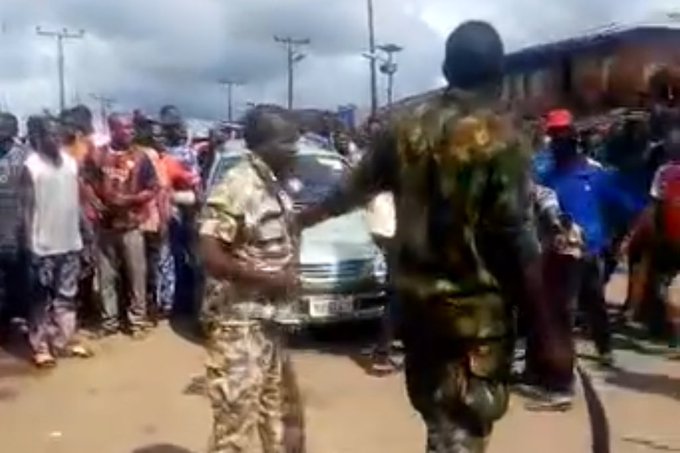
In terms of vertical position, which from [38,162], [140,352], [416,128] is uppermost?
[416,128]

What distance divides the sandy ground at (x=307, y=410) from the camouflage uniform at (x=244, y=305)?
1.83 m

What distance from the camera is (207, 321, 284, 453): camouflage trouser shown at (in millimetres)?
4727

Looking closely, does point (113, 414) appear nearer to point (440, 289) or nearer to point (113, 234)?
point (113, 234)

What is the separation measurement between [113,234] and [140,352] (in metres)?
1.00

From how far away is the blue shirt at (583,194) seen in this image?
7.68 meters

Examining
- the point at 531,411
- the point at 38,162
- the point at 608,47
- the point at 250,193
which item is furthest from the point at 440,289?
the point at 608,47

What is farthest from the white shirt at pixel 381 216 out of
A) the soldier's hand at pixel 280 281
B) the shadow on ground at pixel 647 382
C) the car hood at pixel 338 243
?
the soldier's hand at pixel 280 281

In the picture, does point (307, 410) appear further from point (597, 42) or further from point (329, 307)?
point (597, 42)

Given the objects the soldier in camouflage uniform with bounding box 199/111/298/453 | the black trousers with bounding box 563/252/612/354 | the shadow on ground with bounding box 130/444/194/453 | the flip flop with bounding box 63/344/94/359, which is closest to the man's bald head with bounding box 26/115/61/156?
the flip flop with bounding box 63/344/94/359

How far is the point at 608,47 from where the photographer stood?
27078mm

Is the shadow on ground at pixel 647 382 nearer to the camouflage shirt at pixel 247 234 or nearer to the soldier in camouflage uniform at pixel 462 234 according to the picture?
the camouflage shirt at pixel 247 234

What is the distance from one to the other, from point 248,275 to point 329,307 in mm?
4829

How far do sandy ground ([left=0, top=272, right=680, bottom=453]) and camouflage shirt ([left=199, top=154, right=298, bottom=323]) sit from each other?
2.12m

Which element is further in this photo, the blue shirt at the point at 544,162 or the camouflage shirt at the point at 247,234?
the blue shirt at the point at 544,162
